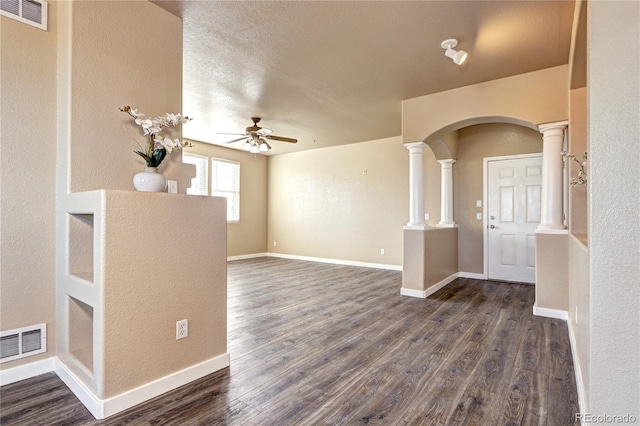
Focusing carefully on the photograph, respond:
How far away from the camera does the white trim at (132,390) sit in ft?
5.87

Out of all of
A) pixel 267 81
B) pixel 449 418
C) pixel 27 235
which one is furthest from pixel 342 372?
pixel 267 81

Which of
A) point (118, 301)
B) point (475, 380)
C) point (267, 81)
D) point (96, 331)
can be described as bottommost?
point (475, 380)

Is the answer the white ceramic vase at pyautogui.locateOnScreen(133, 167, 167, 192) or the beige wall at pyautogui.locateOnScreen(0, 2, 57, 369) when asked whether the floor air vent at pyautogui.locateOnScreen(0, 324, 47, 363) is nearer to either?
the beige wall at pyautogui.locateOnScreen(0, 2, 57, 369)

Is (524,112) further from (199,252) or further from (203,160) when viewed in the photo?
A: (203,160)

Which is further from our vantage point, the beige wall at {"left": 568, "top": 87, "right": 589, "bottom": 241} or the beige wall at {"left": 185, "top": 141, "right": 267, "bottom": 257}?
the beige wall at {"left": 185, "top": 141, "right": 267, "bottom": 257}

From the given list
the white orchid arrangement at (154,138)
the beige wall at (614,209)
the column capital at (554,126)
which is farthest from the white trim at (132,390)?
the column capital at (554,126)

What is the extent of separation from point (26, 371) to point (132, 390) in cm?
91

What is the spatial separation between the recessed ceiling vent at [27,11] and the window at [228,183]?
522cm

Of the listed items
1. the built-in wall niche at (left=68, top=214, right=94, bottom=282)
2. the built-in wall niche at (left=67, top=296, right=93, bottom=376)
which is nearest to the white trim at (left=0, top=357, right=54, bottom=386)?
the built-in wall niche at (left=67, top=296, right=93, bottom=376)

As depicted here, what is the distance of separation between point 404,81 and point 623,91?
2824mm

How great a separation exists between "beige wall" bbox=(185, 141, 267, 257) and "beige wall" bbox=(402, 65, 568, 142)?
471 centimetres

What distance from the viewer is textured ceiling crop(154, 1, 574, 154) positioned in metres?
2.54

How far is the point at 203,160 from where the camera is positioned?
7.22 meters

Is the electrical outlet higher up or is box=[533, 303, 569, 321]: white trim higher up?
the electrical outlet
